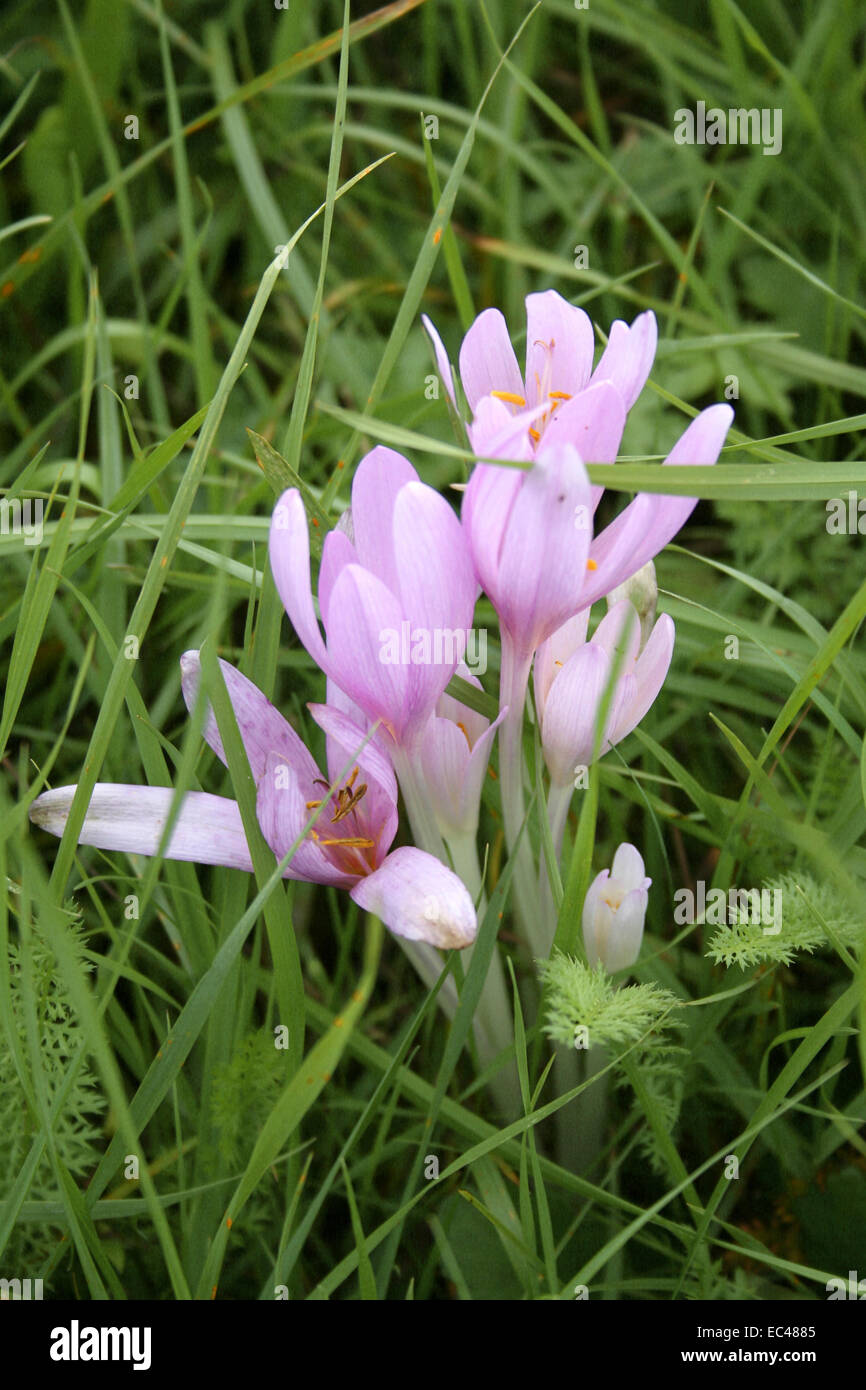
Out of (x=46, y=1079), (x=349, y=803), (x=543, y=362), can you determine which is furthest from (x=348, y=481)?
(x=46, y=1079)

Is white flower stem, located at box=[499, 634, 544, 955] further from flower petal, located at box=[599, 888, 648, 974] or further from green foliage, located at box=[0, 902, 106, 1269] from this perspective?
green foliage, located at box=[0, 902, 106, 1269]

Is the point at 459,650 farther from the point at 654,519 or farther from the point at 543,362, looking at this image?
the point at 543,362

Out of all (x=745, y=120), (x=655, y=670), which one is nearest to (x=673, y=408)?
(x=745, y=120)

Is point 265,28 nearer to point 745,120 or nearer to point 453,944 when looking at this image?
point 745,120

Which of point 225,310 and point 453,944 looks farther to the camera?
point 225,310

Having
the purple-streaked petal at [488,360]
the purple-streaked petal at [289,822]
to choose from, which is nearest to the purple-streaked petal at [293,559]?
the purple-streaked petal at [289,822]
